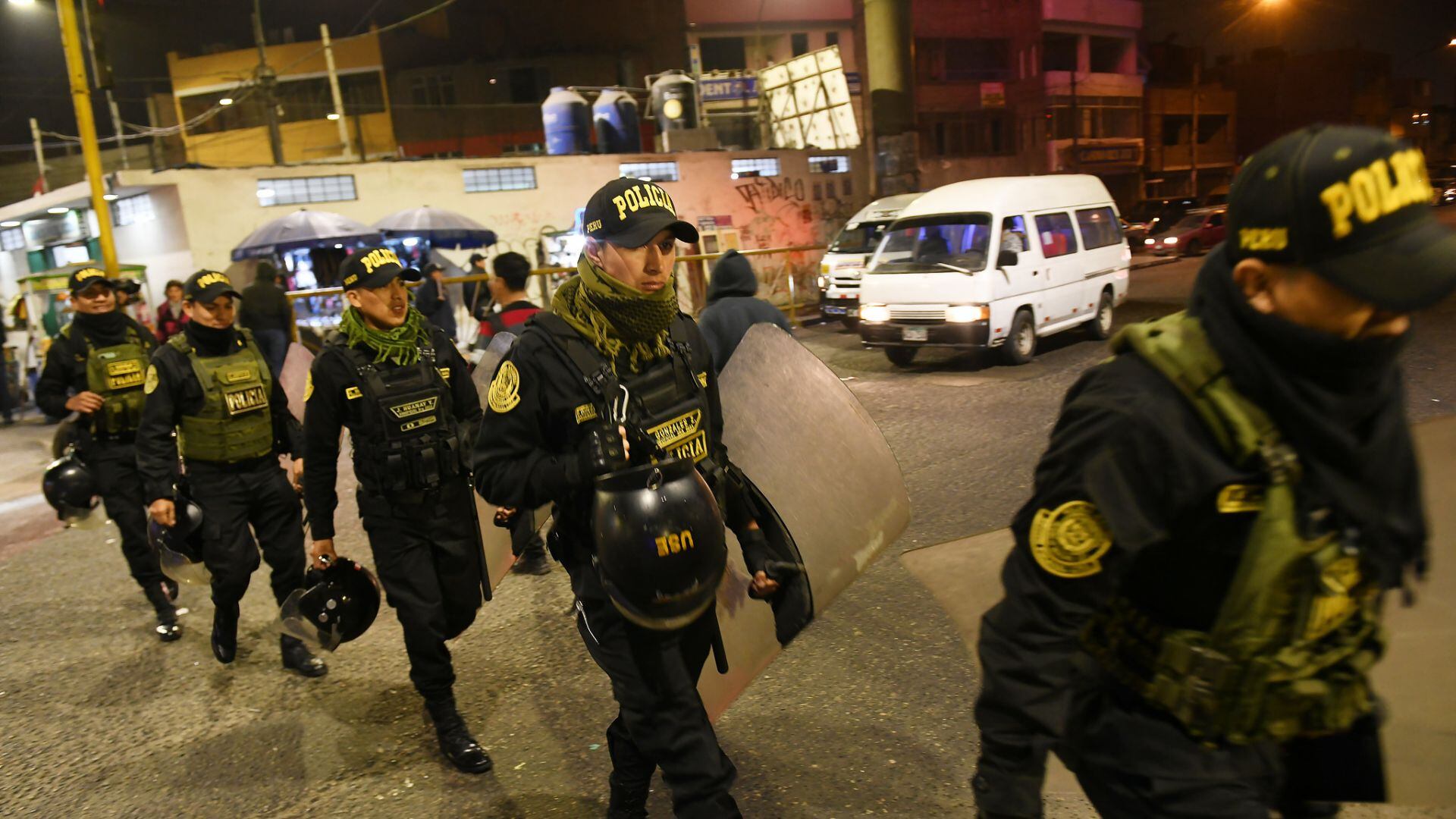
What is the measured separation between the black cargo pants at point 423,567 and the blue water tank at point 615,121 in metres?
20.8

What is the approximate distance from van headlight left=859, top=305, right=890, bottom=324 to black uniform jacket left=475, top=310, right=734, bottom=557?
9034 mm

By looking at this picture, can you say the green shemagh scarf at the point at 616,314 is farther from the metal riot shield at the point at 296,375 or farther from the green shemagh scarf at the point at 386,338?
the metal riot shield at the point at 296,375

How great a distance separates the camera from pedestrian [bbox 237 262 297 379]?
9.63m

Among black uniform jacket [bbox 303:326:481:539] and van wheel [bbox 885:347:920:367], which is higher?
black uniform jacket [bbox 303:326:481:539]

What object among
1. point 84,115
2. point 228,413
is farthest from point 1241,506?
point 84,115

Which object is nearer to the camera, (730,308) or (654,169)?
(730,308)

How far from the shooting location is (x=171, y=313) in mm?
12023

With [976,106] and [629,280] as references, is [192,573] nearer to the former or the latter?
[629,280]

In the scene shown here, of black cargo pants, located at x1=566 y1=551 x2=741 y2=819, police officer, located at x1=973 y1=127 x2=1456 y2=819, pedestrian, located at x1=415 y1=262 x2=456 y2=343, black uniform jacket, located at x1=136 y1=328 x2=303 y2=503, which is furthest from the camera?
pedestrian, located at x1=415 y1=262 x2=456 y2=343

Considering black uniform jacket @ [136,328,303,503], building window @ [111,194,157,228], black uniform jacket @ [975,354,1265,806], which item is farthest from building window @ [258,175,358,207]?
black uniform jacket @ [975,354,1265,806]

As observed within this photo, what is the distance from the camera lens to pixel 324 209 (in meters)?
18.5

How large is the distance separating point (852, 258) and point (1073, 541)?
558 inches

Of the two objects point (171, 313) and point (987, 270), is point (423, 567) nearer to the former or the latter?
point (987, 270)

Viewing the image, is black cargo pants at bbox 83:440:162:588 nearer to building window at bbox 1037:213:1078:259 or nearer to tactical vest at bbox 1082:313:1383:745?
tactical vest at bbox 1082:313:1383:745
